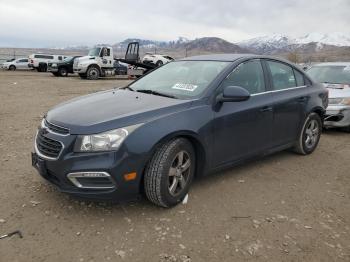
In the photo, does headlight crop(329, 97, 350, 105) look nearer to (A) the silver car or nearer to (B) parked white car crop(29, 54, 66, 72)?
(A) the silver car

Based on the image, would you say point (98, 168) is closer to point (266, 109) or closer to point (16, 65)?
point (266, 109)

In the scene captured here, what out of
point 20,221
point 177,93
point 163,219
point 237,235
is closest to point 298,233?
point 237,235

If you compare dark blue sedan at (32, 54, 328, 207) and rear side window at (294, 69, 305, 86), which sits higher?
rear side window at (294, 69, 305, 86)

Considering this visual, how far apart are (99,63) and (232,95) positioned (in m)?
20.3

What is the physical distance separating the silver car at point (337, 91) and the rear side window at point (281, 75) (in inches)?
93.6

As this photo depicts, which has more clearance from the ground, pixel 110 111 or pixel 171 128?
pixel 110 111

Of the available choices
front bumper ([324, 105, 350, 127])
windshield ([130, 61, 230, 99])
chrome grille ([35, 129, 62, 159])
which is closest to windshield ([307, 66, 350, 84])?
front bumper ([324, 105, 350, 127])

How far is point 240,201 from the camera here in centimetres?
406

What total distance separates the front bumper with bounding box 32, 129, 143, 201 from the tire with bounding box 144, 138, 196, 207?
0.14 meters

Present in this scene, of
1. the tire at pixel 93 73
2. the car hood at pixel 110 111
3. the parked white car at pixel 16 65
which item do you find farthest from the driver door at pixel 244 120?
the parked white car at pixel 16 65

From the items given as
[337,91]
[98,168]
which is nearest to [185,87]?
[98,168]

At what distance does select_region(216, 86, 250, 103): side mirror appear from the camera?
4.06 metres

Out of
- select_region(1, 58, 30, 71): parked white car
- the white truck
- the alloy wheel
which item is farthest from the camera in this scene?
select_region(1, 58, 30, 71): parked white car

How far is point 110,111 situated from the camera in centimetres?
371
